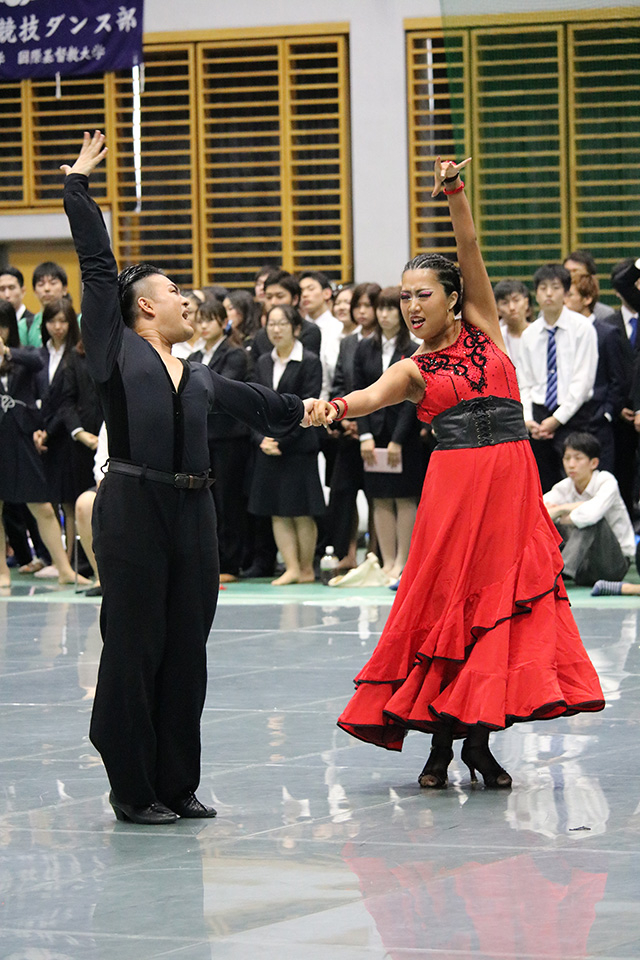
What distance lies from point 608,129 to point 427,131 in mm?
2785

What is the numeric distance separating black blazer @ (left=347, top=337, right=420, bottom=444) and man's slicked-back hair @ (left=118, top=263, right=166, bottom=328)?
5006 mm

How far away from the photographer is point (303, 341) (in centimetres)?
1010

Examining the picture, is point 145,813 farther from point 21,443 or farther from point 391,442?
point 21,443

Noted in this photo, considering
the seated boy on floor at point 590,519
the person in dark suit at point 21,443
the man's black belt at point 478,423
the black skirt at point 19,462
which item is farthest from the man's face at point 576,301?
the man's black belt at point 478,423

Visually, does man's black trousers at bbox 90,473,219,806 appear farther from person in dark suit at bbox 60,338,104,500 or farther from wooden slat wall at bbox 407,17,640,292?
wooden slat wall at bbox 407,17,640,292

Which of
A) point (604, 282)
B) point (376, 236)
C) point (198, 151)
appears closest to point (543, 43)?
point (604, 282)

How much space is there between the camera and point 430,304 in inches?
189

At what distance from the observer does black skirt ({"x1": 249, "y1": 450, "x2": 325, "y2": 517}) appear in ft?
31.8

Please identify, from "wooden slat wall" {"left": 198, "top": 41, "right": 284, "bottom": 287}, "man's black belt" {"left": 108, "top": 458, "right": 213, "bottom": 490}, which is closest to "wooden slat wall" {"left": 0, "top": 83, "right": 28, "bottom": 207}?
"wooden slat wall" {"left": 198, "top": 41, "right": 284, "bottom": 287}

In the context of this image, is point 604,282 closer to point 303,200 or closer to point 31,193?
point 303,200

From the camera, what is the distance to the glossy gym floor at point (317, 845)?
130 inches

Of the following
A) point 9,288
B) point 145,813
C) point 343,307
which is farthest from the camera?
point 9,288

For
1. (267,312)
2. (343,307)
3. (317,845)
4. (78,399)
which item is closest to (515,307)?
(343,307)

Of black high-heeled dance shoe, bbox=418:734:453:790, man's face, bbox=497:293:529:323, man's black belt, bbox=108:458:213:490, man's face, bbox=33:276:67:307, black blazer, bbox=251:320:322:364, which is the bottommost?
black high-heeled dance shoe, bbox=418:734:453:790
